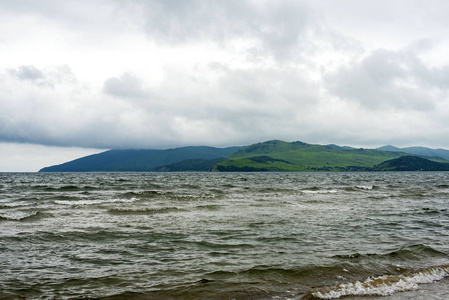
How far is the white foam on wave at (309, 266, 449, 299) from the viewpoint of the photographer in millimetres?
10469

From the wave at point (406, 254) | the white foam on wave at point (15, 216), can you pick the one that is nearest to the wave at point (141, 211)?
the white foam on wave at point (15, 216)

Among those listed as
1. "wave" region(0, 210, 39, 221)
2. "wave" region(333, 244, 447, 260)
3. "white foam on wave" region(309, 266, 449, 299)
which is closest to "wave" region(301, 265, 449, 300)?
"white foam on wave" region(309, 266, 449, 299)

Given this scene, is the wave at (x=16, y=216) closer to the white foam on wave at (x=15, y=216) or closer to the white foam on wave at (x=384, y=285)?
the white foam on wave at (x=15, y=216)

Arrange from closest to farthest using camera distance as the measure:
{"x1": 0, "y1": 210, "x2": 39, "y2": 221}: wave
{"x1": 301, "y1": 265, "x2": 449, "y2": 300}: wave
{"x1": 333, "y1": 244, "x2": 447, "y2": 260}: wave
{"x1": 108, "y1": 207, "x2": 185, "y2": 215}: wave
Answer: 1. {"x1": 301, "y1": 265, "x2": 449, "y2": 300}: wave
2. {"x1": 333, "y1": 244, "x2": 447, "y2": 260}: wave
3. {"x1": 0, "y1": 210, "x2": 39, "y2": 221}: wave
4. {"x1": 108, "y1": 207, "x2": 185, "y2": 215}: wave

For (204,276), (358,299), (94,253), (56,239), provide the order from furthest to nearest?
(56,239)
(94,253)
(204,276)
(358,299)

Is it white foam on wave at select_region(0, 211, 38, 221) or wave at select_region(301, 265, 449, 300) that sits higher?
white foam on wave at select_region(0, 211, 38, 221)

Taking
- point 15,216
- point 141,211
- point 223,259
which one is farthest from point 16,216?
point 223,259

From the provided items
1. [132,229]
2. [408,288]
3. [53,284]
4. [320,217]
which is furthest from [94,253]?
[320,217]

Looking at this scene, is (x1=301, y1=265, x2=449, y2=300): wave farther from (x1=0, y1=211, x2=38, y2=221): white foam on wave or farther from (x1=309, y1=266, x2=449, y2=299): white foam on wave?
(x1=0, y1=211, x2=38, y2=221): white foam on wave

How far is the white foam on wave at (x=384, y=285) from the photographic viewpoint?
10469 millimetres

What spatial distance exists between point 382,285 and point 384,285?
8 centimetres

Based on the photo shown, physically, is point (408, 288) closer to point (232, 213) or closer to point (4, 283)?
point (4, 283)

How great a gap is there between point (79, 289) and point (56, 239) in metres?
8.46

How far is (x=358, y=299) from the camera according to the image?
1011 cm
